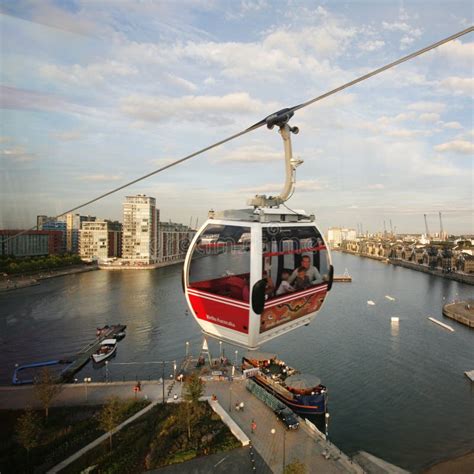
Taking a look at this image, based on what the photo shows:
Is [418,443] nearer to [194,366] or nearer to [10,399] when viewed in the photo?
[194,366]

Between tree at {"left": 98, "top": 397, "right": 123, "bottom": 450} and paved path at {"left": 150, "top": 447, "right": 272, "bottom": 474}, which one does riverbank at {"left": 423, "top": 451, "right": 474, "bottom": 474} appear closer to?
paved path at {"left": 150, "top": 447, "right": 272, "bottom": 474}

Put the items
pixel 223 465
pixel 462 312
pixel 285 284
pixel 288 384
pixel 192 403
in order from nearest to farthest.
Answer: pixel 285 284
pixel 223 465
pixel 192 403
pixel 288 384
pixel 462 312

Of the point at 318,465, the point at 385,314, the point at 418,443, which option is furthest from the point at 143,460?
the point at 385,314

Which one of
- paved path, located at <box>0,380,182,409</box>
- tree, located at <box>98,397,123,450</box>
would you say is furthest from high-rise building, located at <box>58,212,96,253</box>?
tree, located at <box>98,397,123,450</box>

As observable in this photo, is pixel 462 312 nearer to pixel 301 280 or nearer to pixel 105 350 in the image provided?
pixel 105 350

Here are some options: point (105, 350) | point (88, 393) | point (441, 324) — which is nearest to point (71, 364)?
point (105, 350)

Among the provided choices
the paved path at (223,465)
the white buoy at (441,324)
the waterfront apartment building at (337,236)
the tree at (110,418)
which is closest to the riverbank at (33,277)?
the tree at (110,418)
